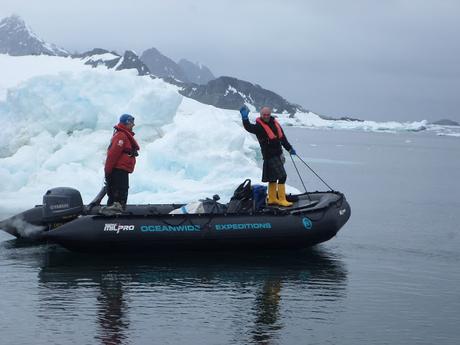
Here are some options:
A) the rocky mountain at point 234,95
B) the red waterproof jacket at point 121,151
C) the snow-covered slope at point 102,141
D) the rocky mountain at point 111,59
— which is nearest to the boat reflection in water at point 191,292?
the red waterproof jacket at point 121,151

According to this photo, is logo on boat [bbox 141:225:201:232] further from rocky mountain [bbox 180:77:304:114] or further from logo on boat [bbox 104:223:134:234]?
rocky mountain [bbox 180:77:304:114]

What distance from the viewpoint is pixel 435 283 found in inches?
324

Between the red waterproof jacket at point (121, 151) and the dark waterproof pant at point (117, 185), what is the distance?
Result: 0.07 meters

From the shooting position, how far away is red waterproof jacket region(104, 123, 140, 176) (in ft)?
30.0

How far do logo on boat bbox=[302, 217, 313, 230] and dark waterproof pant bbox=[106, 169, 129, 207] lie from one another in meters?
2.44

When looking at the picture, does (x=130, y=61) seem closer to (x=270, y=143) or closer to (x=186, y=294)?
(x=270, y=143)

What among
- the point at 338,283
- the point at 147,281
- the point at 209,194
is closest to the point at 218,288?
the point at 147,281

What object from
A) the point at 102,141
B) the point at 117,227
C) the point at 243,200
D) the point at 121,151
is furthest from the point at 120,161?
the point at 102,141

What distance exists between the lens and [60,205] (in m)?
9.34

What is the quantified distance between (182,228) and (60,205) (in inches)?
66.4

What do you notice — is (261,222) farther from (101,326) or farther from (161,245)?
A: (101,326)

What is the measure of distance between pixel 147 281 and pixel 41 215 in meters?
2.60


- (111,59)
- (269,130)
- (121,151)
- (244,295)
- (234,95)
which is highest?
(111,59)

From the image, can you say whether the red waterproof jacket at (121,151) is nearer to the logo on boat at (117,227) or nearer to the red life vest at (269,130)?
the logo on boat at (117,227)
